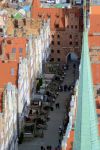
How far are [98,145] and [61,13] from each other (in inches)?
3247

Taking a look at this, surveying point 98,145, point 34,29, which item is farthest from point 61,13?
point 98,145

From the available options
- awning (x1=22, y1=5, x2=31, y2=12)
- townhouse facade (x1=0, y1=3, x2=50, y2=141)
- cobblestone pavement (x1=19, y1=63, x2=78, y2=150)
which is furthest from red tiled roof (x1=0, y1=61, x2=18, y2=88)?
awning (x1=22, y1=5, x2=31, y2=12)

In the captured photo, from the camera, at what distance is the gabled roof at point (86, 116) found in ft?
101

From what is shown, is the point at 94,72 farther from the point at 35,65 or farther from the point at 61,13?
the point at 61,13

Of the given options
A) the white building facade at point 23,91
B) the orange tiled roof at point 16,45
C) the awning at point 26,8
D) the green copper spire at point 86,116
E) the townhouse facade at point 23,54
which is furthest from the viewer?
the awning at point 26,8

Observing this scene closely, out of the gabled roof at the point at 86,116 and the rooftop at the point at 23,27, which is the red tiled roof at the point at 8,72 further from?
the gabled roof at the point at 86,116

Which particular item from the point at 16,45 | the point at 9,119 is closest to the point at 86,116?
the point at 9,119

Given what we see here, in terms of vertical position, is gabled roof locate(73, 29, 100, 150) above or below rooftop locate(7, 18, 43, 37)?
below

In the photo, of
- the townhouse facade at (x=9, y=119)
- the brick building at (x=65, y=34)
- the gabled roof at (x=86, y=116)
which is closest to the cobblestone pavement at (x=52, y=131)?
the townhouse facade at (x=9, y=119)

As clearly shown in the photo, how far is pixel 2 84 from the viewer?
229 feet

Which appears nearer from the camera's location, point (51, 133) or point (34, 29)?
point (51, 133)

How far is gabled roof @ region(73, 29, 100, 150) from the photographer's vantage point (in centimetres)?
3083

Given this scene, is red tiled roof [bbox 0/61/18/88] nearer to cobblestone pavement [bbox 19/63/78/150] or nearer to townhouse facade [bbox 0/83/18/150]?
townhouse facade [bbox 0/83/18/150]

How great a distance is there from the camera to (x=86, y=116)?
30891 millimetres
